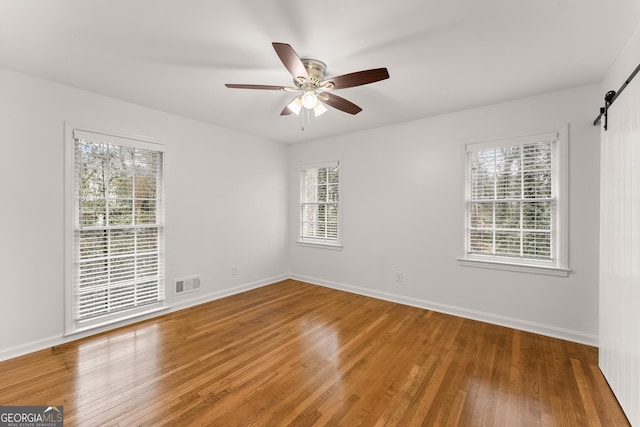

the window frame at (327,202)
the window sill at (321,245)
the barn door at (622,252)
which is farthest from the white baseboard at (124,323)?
the barn door at (622,252)

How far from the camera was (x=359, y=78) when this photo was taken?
2064 mm

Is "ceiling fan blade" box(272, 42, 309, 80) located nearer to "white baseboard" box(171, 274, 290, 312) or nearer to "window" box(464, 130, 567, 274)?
"window" box(464, 130, 567, 274)

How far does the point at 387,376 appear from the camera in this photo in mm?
2301

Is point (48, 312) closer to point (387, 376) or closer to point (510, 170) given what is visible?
point (387, 376)

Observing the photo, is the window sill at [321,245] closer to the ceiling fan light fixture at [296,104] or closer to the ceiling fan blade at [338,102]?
the ceiling fan blade at [338,102]

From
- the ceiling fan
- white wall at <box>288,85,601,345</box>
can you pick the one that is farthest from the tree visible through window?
the ceiling fan

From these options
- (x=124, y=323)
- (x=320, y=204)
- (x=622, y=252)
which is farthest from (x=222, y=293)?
(x=622, y=252)

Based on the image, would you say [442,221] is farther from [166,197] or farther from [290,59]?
[166,197]

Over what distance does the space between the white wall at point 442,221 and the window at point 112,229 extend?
2.48m

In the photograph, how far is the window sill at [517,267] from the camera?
298 cm

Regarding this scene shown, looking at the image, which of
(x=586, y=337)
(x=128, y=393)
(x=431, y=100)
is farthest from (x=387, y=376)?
(x=431, y=100)

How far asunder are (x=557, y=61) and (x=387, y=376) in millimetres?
3010

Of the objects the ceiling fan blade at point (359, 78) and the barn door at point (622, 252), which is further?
the ceiling fan blade at point (359, 78)

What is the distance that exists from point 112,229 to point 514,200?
4.62m
